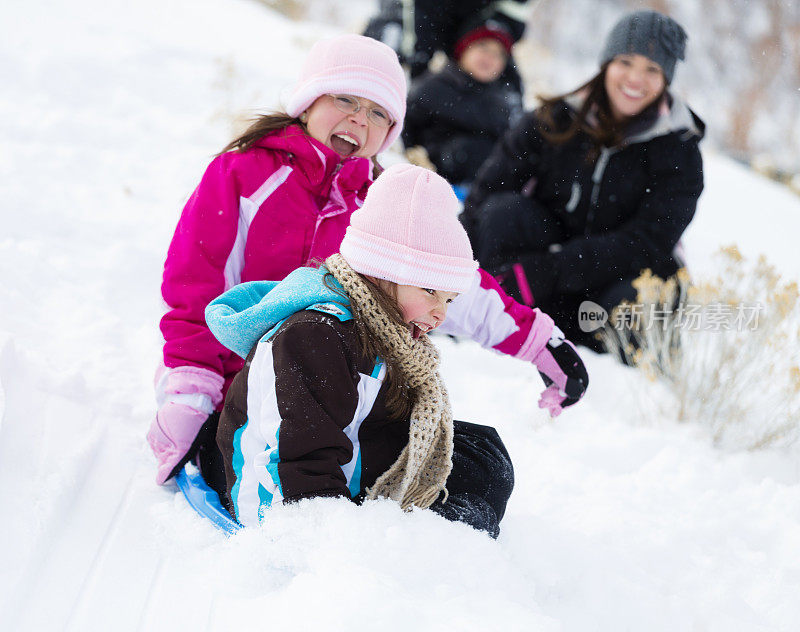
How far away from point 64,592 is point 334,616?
1.83 feet

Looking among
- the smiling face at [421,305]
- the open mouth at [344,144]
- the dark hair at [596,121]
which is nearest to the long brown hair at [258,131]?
the open mouth at [344,144]

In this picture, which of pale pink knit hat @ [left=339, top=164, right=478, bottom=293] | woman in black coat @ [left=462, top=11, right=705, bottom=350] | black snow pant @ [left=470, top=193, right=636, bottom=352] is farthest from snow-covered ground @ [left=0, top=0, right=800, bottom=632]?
pale pink knit hat @ [left=339, top=164, right=478, bottom=293]

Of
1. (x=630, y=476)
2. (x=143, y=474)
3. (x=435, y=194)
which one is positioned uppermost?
(x=435, y=194)

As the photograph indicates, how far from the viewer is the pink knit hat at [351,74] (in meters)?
1.89

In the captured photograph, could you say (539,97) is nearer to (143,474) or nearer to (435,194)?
(435,194)

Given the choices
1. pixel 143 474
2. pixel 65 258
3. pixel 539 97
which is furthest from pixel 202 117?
pixel 143 474

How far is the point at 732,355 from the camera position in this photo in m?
2.42

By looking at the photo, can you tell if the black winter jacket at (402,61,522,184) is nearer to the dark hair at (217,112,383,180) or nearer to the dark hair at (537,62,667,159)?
the dark hair at (537,62,667,159)

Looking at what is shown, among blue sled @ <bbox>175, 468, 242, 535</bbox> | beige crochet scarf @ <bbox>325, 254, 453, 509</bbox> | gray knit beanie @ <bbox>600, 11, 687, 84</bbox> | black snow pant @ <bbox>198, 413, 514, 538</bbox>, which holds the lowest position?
blue sled @ <bbox>175, 468, 242, 535</bbox>

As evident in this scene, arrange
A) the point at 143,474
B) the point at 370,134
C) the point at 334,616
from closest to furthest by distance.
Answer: the point at 334,616, the point at 143,474, the point at 370,134

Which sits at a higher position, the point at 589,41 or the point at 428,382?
the point at 428,382

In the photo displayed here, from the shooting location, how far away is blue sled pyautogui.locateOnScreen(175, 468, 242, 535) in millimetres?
1565

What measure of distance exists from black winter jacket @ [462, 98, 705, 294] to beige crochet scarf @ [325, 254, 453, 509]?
1504mm

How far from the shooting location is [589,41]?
15.8m
